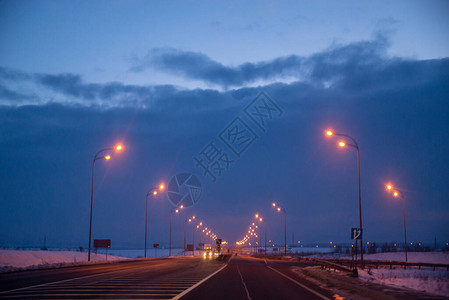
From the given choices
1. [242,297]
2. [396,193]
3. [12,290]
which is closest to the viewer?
[242,297]

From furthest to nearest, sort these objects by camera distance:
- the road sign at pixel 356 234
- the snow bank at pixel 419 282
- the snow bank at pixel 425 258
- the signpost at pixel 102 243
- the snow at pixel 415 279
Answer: the snow bank at pixel 425 258
the signpost at pixel 102 243
the road sign at pixel 356 234
the snow at pixel 415 279
the snow bank at pixel 419 282

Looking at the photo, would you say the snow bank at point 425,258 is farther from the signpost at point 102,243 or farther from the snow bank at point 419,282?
the signpost at point 102,243

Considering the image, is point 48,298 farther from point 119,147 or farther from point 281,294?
point 119,147

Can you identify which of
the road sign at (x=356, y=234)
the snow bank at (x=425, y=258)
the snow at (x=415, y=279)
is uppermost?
the road sign at (x=356, y=234)

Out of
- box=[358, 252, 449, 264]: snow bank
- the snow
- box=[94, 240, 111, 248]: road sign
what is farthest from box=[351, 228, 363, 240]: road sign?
box=[358, 252, 449, 264]: snow bank

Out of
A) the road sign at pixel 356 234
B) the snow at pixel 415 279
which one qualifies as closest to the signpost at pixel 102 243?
the snow at pixel 415 279

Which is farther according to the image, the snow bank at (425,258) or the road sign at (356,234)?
the snow bank at (425,258)

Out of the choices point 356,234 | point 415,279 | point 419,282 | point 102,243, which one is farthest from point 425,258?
point 419,282

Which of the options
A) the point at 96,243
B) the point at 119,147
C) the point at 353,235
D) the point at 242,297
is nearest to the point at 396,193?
the point at 353,235

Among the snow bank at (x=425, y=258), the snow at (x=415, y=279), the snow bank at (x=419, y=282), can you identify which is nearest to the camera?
the snow bank at (x=419, y=282)

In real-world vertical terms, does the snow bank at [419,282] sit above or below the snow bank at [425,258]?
above

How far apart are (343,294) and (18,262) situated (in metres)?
40.9

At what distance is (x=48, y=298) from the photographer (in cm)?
1498

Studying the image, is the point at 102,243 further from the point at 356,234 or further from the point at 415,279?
the point at 415,279
